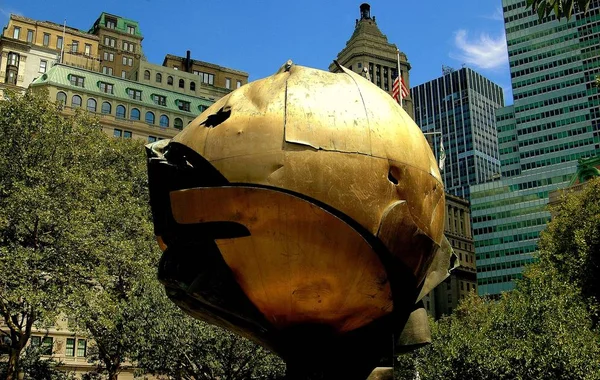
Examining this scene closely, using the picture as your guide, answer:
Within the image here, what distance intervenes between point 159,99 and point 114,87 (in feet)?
14.4

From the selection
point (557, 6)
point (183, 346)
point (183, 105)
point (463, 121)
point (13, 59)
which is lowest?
point (183, 346)

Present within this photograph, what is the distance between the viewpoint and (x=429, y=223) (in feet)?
24.0

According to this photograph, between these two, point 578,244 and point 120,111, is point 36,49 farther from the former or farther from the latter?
point 578,244

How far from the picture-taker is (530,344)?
23.5m

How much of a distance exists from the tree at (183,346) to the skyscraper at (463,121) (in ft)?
440

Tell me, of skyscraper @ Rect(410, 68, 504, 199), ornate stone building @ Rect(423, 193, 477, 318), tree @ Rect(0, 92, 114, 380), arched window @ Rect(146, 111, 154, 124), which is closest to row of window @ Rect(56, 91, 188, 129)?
arched window @ Rect(146, 111, 154, 124)

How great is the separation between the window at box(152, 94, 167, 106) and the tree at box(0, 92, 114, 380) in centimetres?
Answer: 3447

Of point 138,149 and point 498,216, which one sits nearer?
point 138,149

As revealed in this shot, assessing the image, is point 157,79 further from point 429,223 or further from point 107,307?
point 429,223

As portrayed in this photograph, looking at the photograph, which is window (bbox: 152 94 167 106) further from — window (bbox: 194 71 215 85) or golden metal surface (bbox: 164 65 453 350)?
golden metal surface (bbox: 164 65 453 350)

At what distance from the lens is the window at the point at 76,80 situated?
59.5 meters

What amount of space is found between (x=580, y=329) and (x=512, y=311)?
247 cm

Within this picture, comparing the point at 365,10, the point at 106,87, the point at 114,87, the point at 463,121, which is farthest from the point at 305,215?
the point at 463,121

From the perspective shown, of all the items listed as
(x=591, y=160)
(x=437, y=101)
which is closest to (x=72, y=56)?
(x=591, y=160)
